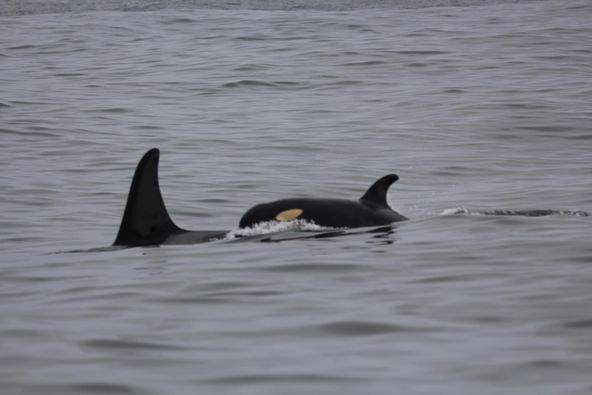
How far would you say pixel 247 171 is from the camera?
17359 millimetres

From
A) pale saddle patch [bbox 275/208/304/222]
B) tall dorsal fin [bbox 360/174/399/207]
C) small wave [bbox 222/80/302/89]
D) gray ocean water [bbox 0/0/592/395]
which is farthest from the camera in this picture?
small wave [bbox 222/80/302/89]

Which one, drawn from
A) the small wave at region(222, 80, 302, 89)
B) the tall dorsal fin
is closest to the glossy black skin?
the tall dorsal fin

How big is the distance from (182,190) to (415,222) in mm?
4834

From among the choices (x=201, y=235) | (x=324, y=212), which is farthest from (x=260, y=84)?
(x=324, y=212)

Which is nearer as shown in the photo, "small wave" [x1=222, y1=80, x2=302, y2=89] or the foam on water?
the foam on water

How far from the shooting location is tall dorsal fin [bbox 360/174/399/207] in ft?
36.6

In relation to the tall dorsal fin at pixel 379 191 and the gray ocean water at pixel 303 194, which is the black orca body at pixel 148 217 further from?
the tall dorsal fin at pixel 379 191

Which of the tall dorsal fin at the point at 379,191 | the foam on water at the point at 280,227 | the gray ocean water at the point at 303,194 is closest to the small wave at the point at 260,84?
the gray ocean water at the point at 303,194

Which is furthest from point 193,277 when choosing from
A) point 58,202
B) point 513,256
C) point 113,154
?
point 113,154

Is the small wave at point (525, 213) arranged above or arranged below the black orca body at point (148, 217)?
below

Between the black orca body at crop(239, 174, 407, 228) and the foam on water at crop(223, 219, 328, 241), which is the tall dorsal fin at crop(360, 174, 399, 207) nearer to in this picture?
the black orca body at crop(239, 174, 407, 228)

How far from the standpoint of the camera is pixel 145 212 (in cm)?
1111

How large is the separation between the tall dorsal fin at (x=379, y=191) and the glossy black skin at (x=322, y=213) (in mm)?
155

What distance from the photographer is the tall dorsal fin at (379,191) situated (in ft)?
36.6
